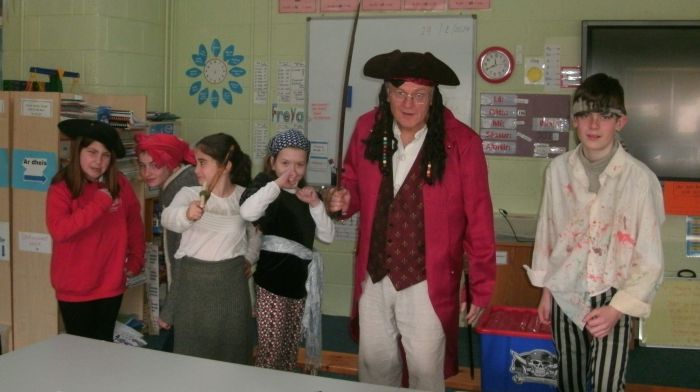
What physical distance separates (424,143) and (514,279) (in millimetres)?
2129

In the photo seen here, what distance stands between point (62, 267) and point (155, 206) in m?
1.52

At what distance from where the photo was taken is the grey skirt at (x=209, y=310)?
2.60 metres

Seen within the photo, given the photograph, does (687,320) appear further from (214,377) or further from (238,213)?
(214,377)

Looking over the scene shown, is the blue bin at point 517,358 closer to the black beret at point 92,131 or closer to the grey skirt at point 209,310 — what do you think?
the grey skirt at point 209,310

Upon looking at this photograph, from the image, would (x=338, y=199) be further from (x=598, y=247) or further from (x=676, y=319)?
(x=676, y=319)

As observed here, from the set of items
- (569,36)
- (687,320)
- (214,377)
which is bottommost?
(687,320)

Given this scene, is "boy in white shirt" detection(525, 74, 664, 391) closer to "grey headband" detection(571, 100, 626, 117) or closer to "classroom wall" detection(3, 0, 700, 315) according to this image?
"grey headband" detection(571, 100, 626, 117)

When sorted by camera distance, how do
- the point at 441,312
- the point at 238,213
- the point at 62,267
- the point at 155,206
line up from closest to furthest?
the point at 441,312 < the point at 238,213 < the point at 62,267 < the point at 155,206

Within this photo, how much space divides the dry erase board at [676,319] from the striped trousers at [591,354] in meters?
2.24

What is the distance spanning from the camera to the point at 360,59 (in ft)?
15.2

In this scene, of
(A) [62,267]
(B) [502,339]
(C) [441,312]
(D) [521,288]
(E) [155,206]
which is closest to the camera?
(C) [441,312]

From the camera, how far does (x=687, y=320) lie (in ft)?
14.0

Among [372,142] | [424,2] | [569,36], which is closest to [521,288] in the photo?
[569,36]

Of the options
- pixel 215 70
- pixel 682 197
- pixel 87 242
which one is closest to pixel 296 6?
pixel 215 70
